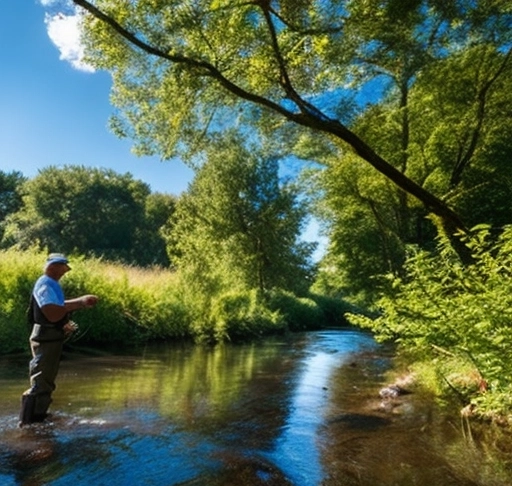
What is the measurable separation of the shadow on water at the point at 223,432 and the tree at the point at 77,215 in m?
46.7

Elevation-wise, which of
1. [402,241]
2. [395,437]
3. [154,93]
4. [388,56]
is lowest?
[395,437]

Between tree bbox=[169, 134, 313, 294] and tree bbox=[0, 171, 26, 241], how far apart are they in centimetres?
3691

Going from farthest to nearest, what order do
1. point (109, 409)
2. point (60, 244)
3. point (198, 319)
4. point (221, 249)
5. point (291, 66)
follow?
1. point (60, 244)
2. point (221, 249)
3. point (198, 319)
4. point (291, 66)
5. point (109, 409)

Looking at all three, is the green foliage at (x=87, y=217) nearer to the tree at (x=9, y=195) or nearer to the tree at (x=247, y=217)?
the tree at (x=9, y=195)

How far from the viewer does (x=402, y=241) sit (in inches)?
994

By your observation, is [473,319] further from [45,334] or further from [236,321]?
[236,321]

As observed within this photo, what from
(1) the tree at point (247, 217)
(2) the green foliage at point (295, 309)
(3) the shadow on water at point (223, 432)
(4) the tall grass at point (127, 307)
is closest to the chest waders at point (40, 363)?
(3) the shadow on water at point (223, 432)

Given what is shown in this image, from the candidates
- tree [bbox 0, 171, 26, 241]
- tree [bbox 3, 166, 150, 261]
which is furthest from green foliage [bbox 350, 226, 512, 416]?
tree [bbox 0, 171, 26, 241]

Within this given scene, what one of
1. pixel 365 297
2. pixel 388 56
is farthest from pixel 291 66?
pixel 365 297

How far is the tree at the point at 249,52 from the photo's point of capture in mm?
11883

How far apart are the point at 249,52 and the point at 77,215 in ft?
163

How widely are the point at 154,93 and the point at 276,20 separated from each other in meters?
3.64

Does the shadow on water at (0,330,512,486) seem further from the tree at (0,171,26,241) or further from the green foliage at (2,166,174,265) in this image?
the tree at (0,171,26,241)

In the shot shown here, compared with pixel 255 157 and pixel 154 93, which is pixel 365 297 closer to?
pixel 255 157
